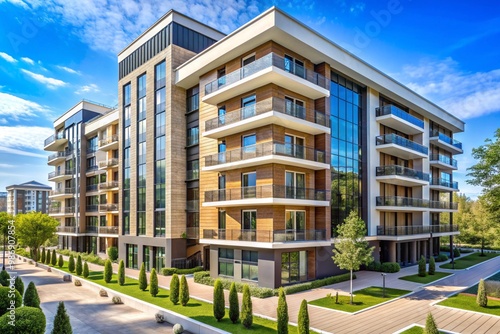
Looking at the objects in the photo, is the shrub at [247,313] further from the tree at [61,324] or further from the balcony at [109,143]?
the balcony at [109,143]

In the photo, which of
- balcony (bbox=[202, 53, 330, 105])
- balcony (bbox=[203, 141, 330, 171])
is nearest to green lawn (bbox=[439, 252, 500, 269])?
balcony (bbox=[203, 141, 330, 171])

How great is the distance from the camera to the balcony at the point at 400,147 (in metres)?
29.1

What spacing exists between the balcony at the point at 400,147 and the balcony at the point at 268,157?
8975mm

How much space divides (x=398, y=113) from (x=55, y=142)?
44.2 m

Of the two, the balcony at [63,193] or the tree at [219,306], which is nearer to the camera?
the tree at [219,306]

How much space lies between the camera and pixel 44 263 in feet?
115

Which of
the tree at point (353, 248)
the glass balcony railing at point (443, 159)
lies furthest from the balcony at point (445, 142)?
the tree at point (353, 248)

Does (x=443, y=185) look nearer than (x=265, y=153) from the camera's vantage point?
No

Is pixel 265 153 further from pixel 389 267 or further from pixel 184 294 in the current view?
pixel 389 267

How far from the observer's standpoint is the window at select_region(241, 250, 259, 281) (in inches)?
829

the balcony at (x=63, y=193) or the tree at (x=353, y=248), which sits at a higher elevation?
the balcony at (x=63, y=193)

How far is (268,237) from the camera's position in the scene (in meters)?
19.8

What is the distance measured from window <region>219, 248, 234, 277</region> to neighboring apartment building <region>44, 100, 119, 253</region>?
17.0m

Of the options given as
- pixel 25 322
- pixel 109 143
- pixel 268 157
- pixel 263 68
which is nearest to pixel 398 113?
pixel 263 68
